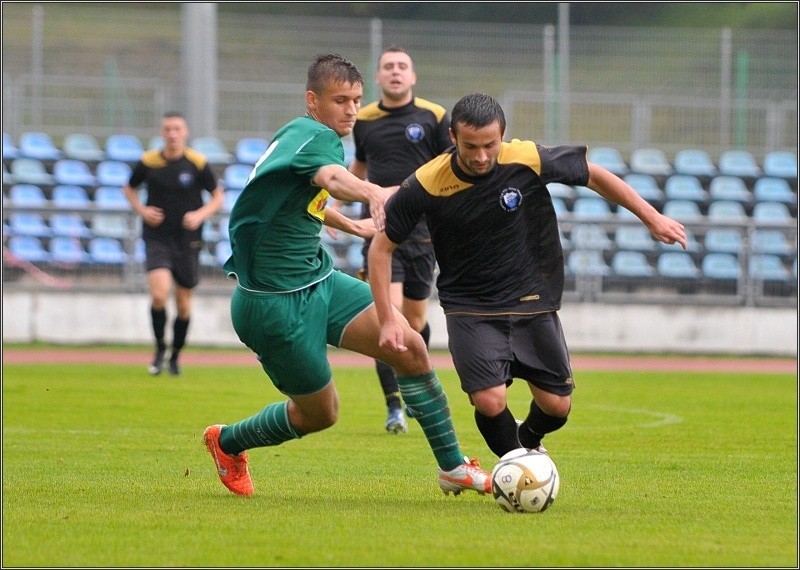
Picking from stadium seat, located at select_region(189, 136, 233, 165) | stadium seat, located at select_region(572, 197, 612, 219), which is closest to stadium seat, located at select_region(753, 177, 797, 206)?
stadium seat, located at select_region(572, 197, 612, 219)

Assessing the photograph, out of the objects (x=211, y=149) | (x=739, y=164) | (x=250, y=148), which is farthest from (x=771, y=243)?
(x=211, y=149)

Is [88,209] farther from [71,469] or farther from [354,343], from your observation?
[354,343]

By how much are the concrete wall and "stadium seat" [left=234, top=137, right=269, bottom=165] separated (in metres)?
4.41

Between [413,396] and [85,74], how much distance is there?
760 inches

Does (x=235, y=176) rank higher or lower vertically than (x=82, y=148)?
lower

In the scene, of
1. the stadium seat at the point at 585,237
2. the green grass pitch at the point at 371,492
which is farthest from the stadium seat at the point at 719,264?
the green grass pitch at the point at 371,492

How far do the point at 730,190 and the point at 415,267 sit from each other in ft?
46.5

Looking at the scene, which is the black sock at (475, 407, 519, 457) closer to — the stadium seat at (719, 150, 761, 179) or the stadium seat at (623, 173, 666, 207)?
the stadium seat at (623, 173, 666, 207)

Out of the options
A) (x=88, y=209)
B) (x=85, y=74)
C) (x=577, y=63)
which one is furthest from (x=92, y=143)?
(x=577, y=63)

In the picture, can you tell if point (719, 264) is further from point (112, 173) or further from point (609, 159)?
point (112, 173)

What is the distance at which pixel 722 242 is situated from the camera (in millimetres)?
20906

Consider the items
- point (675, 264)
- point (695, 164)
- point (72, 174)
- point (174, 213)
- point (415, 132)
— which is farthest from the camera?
point (695, 164)

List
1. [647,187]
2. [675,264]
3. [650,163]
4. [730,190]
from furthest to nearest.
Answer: [650,163]
[730,190]
[647,187]
[675,264]

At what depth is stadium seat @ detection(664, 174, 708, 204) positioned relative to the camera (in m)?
22.5
